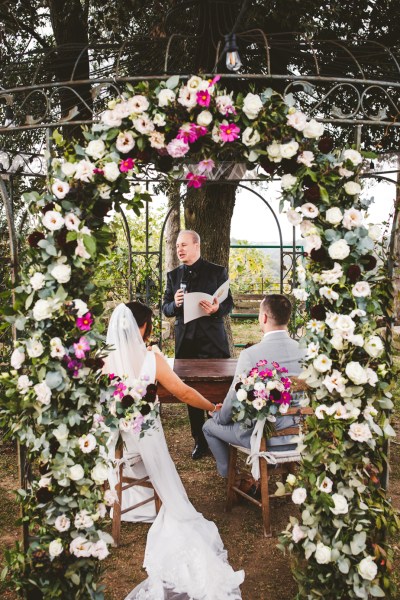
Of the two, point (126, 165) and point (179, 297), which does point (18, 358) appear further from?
point (179, 297)

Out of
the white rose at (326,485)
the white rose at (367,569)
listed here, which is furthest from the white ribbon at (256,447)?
the white rose at (367,569)

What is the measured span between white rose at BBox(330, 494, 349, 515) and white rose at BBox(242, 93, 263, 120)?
1.92 m

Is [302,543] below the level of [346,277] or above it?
below

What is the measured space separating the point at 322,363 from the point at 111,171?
1.41 meters

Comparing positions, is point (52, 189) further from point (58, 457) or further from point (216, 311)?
point (216, 311)

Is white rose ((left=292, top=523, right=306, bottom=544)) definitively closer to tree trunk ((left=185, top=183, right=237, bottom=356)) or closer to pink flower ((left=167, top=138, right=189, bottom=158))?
pink flower ((left=167, top=138, right=189, bottom=158))

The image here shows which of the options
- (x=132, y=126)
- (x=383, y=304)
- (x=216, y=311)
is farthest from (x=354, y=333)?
(x=216, y=311)

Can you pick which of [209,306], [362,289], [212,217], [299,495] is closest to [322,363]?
[362,289]

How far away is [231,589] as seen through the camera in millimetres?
3221

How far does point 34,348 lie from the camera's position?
9.24 ft

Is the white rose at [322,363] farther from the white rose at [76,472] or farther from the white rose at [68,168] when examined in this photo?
the white rose at [68,168]

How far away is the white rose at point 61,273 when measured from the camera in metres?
2.79

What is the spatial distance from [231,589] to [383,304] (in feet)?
5.82

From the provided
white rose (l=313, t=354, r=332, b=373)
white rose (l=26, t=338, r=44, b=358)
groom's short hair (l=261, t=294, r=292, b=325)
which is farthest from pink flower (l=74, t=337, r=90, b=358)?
groom's short hair (l=261, t=294, r=292, b=325)
